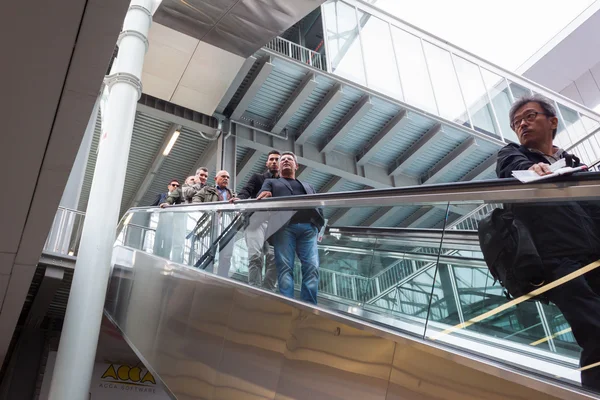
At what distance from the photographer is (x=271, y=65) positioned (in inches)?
481

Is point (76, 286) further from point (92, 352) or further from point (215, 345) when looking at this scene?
point (215, 345)

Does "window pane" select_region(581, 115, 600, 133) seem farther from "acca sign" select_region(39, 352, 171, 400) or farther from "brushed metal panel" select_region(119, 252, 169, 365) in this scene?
"brushed metal panel" select_region(119, 252, 169, 365)

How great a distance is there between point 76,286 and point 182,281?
2.82 meters

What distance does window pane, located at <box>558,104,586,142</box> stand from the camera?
17.5 m

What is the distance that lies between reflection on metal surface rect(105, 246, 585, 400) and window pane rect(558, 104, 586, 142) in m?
16.4

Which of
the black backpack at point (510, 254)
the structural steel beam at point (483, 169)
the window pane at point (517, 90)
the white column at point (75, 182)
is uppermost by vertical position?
the window pane at point (517, 90)

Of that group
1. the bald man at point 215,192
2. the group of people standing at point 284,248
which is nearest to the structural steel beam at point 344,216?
the group of people standing at point 284,248

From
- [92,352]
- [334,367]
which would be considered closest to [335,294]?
[334,367]

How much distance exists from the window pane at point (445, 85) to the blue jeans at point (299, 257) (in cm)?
1156

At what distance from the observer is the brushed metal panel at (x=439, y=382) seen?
1.85 meters

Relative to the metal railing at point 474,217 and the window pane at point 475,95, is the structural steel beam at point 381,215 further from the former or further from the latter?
the window pane at point 475,95

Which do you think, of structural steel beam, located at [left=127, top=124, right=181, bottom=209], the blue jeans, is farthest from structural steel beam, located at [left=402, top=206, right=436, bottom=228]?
structural steel beam, located at [left=127, top=124, right=181, bottom=209]

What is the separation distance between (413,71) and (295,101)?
3.85 metres

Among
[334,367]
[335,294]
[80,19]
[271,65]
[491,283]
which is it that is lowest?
[334,367]
